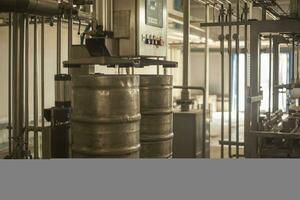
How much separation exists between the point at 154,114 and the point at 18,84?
4.01 ft

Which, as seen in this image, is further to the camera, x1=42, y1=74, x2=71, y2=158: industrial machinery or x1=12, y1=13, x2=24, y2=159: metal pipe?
x1=12, y1=13, x2=24, y2=159: metal pipe

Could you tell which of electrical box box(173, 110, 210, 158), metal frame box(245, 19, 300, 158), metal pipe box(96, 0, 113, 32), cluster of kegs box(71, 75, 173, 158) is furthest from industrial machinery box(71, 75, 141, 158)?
electrical box box(173, 110, 210, 158)

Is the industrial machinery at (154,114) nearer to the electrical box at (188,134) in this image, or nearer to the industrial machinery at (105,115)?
the industrial machinery at (105,115)

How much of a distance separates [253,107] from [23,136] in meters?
1.66

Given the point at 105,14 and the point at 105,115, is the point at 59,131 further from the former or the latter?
the point at 105,14

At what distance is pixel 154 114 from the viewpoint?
7.68 feet

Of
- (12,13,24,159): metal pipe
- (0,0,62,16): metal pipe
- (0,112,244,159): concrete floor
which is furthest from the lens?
(0,112,244,159): concrete floor

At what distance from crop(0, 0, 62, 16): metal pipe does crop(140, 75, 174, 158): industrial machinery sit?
0.88 m

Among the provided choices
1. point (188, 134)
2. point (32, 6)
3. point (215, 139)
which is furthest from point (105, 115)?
point (215, 139)

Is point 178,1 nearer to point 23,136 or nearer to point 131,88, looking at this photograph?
point 23,136

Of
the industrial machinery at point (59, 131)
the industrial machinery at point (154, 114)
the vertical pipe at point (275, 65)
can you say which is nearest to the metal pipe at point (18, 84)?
the industrial machinery at point (59, 131)

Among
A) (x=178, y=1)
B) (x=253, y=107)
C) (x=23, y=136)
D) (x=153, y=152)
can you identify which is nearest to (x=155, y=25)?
(x=153, y=152)

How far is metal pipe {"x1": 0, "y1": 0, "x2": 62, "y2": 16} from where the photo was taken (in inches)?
98.0

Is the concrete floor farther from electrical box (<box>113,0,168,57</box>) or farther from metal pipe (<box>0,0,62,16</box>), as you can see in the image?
electrical box (<box>113,0,168,57</box>)
